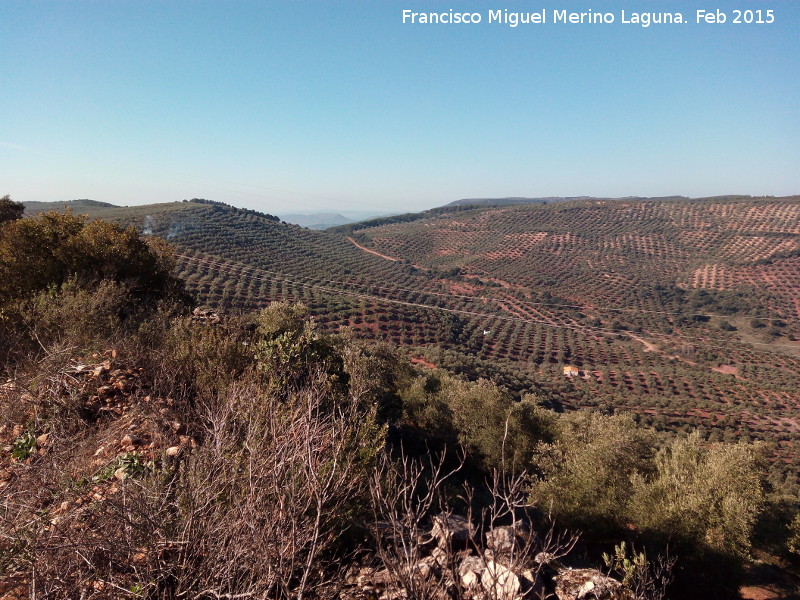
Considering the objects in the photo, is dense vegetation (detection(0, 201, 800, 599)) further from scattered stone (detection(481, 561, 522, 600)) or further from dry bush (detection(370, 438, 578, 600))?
scattered stone (detection(481, 561, 522, 600))

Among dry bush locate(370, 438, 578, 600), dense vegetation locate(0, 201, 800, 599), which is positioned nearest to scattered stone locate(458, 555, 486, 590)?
dry bush locate(370, 438, 578, 600)

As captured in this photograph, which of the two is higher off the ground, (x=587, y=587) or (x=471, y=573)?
(x=471, y=573)

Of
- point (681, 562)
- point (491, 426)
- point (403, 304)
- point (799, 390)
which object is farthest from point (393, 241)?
point (681, 562)

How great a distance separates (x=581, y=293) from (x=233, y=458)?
266 feet

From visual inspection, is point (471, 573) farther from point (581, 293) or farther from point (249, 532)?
point (581, 293)

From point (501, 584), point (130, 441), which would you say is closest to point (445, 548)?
point (501, 584)

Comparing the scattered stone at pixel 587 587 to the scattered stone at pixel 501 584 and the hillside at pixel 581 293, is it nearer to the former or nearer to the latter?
the scattered stone at pixel 501 584

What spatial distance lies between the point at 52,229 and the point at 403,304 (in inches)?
1764

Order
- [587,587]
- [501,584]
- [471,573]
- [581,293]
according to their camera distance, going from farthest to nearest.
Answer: [581,293]
[587,587]
[471,573]
[501,584]

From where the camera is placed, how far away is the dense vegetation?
3.25 metres

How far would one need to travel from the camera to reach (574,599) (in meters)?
4.71

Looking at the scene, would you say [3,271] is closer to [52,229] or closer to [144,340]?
[52,229]

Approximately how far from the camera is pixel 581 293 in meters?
75.2

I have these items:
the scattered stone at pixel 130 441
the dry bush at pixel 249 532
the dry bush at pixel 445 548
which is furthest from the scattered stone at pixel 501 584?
the scattered stone at pixel 130 441
